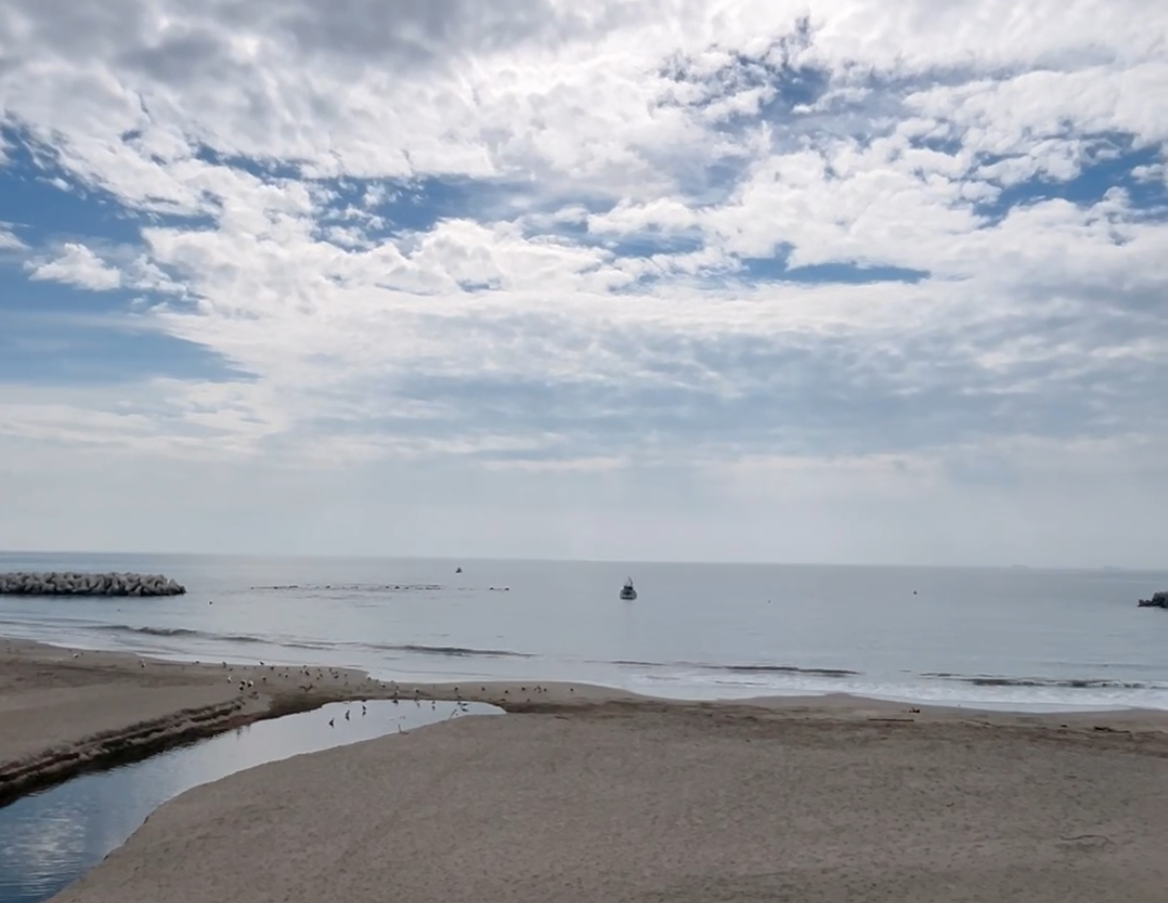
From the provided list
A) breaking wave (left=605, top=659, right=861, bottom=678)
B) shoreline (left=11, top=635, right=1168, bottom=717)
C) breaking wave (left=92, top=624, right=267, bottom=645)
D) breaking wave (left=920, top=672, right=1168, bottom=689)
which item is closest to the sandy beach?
shoreline (left=11, top=635, right=1168, bottom=717)

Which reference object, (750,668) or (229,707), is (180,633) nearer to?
(750,668)

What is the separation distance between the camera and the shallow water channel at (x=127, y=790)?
1429 centimetres

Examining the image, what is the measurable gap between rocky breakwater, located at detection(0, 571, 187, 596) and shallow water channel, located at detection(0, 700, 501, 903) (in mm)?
78087

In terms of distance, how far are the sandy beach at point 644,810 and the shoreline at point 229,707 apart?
149 mm

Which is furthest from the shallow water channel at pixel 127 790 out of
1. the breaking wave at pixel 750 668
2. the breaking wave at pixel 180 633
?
the breaking wave at pixel 180 633

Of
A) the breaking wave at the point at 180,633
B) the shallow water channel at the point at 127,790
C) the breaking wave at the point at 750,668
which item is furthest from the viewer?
the breaking wave at the point at 180,633

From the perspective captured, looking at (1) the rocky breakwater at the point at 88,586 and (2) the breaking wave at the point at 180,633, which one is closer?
(2) the breaking wave at the point at 180,633

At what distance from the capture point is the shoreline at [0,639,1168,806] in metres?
21.4

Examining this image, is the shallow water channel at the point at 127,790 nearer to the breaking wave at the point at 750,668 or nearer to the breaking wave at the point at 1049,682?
the breaking wave at the point at 750,668

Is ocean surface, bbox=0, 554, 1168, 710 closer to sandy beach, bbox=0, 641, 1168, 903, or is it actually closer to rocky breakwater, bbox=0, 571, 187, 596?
rocky breakwater, bbox=0, 571, 187, 596

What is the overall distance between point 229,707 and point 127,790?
345 inches

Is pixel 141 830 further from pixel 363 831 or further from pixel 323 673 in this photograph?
pixel 323 673

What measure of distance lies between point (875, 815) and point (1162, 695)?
28.2m

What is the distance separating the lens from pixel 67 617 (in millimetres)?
69750
